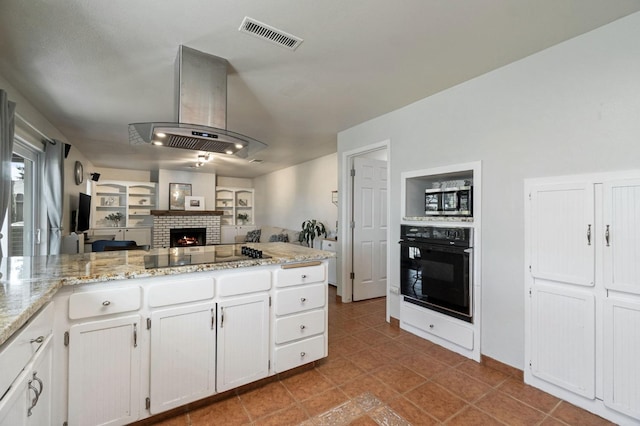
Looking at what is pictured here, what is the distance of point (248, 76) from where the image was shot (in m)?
2.40

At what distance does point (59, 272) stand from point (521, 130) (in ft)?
10.4

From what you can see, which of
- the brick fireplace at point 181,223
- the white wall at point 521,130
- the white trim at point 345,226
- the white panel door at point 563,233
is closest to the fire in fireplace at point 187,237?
the brick fireplace at point 181,223

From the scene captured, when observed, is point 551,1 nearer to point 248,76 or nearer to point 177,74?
point 248,76

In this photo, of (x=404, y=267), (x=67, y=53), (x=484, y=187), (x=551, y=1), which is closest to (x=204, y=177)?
(x=67, y=53)

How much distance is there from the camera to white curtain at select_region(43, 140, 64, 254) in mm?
3469

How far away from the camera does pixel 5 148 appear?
84.8 inches

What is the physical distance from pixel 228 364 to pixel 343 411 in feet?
2.62

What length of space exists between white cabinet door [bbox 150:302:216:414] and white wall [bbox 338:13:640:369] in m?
2.16

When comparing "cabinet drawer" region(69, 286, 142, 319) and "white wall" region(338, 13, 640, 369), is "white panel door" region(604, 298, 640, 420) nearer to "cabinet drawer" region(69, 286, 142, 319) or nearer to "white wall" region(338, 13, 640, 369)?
"white wall" region(338, 13, 640, 369)

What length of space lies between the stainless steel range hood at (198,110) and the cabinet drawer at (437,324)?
2.31 metres

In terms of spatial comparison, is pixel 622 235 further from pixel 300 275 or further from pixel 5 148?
pixel 5 148

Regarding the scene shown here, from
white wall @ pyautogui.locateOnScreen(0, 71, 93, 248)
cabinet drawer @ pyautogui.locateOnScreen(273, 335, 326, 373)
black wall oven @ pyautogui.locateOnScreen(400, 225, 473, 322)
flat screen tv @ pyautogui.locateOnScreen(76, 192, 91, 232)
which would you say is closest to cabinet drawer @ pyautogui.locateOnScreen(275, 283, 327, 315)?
cabinet drawer @ pyautogui.locateOnScreen(273, 335, 326, 373)

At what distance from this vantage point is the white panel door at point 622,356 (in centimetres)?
162

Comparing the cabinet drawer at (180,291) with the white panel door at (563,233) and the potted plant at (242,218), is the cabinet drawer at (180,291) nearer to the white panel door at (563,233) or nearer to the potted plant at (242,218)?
the white panel door at (563,233)
